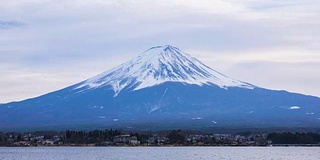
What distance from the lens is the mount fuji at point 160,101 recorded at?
139m

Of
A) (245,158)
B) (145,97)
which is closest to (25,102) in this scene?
(145,97)

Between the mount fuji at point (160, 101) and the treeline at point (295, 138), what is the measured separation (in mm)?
46445

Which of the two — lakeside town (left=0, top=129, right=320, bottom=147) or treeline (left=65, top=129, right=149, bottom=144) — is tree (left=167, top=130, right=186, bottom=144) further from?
treeline (left=65, top=129, right=149, bottom=144)

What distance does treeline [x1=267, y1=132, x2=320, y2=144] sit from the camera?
78.6 meters

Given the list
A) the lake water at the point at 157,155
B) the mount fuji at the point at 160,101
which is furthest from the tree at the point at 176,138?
the mount fuji at the point at 160,101

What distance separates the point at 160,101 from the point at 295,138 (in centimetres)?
7401

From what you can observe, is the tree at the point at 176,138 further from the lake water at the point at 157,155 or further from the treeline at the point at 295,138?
the lake water at the point at 157,155

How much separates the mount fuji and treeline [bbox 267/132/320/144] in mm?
46445

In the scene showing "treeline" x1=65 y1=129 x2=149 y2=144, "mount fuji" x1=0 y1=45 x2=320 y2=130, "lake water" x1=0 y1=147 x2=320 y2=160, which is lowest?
"lake water" x1=0 y1=147 x2=320 y2=160

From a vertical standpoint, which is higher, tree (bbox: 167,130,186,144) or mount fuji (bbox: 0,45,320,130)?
mount fuji (bbox: 0,45,320,130)

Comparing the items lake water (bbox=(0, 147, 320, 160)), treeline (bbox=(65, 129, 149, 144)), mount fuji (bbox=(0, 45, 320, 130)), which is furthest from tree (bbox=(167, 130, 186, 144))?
mount fuji (bbox=(0, 45, 320, 130))

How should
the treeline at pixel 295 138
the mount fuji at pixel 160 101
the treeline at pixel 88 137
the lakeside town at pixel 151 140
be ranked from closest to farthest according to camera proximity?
the treeline at pixel 295 138
the lakeside town at pixel 151 140
the treeline at pixel 88 137
the mount fuji at pixel 160 101

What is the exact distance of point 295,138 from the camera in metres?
78.6

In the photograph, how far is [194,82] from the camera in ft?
522
